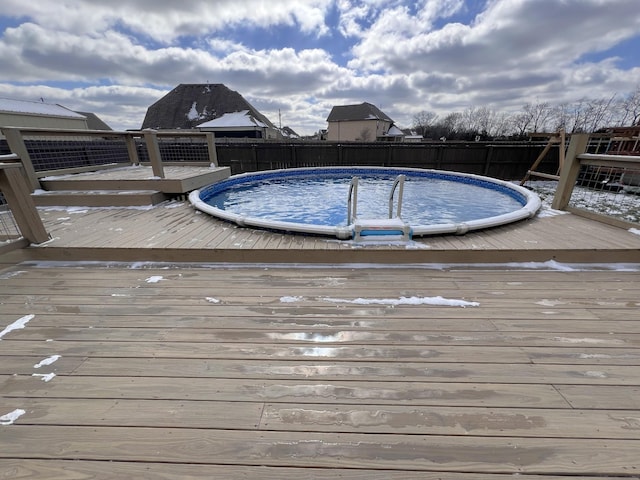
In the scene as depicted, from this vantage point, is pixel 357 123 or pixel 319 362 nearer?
pixel 319 362

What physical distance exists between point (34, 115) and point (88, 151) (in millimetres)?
17625

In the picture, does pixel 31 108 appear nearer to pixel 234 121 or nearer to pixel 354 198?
pixel 234 121

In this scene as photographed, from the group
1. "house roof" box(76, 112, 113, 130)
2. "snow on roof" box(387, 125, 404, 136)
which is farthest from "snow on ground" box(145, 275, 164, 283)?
"house roof" box(76, 112, 113, 130)

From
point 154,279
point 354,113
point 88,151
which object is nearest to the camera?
point 154,279

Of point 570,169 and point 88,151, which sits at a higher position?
point 88,151

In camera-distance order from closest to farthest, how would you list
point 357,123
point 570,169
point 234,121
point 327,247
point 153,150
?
point 327,247 → point 570,169 → point 153,150 → point 234,121 → point 357,123

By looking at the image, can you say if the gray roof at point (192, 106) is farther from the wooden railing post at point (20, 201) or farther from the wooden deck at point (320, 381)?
the wooden deck at point (320, 381)

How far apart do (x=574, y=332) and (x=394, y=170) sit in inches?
362

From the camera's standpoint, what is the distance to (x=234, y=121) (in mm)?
25438

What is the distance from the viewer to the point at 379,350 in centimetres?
158

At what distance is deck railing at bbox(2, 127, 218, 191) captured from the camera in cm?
431

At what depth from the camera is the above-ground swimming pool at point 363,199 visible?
5217 millimetres

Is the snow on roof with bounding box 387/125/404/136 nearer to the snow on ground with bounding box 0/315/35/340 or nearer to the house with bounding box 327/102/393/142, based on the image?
the house with bounding box 327/102/393/142

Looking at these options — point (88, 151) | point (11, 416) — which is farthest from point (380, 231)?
point (88, 151)
